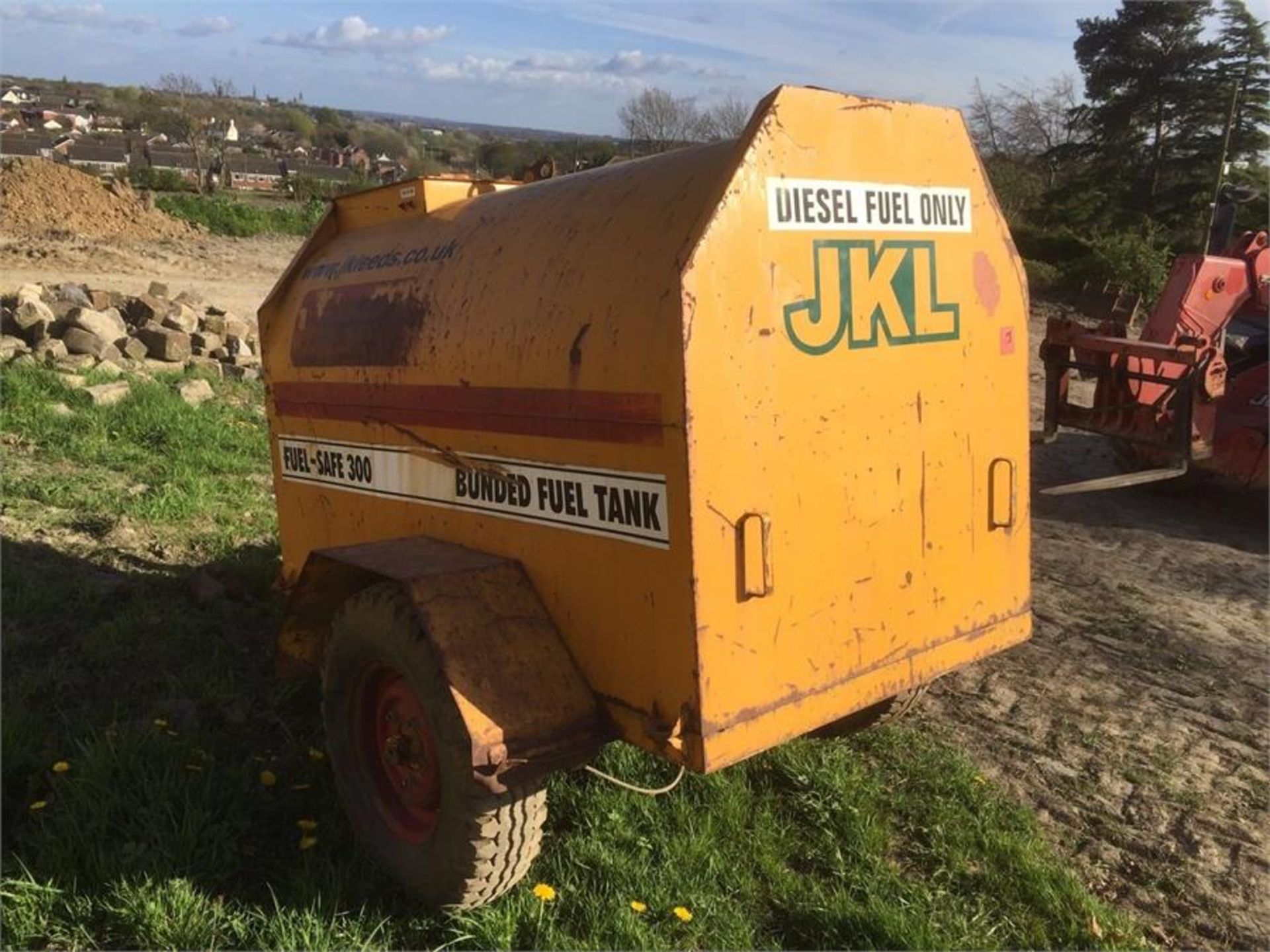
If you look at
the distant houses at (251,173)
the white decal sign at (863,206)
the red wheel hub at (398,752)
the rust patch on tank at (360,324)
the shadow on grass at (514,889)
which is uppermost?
the distant houses at (251,173)

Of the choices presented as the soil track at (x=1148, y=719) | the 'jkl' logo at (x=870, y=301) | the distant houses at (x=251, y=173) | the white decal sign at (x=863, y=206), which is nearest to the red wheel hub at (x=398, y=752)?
the 'jkl' logo at (x=870, y=301)

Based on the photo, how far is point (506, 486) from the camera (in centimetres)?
300

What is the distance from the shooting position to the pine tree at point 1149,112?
796 inches

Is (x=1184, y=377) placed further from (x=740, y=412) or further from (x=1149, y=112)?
(x=1149, y=112)

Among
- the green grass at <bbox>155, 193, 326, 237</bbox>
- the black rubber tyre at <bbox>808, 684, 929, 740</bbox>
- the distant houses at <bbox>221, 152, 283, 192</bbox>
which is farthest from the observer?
the distant houses at <bbox>221, 152, 283, 192</bbox>

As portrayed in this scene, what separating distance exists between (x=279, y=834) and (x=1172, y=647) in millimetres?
4020

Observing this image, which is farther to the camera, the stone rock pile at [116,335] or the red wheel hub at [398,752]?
the stone rock pile at [116,335]

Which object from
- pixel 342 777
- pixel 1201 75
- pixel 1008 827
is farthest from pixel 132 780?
pixel 1201 75

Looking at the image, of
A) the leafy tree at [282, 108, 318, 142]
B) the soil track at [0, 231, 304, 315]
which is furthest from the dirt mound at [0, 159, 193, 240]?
the leafy tree at [282, 108, 318, 142]

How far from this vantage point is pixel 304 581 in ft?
11.1

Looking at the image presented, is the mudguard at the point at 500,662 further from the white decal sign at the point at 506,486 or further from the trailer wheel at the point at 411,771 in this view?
the white decal sign at the point at 506,486

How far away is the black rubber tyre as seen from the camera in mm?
3609

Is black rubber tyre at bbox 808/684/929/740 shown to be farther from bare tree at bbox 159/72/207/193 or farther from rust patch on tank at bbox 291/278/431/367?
bare tree at bbox 159/72/207/193

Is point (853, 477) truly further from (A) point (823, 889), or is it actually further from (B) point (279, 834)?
(B) point (279, 834)
